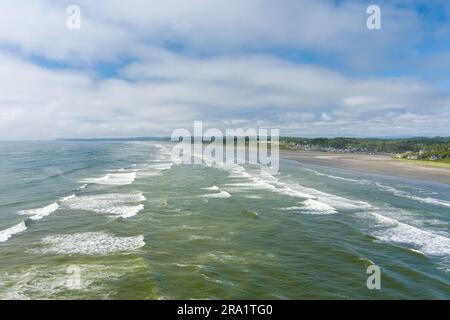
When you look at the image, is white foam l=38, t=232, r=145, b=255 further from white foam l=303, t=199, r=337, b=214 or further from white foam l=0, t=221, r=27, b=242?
white foam l=303, t=199, r=337, b=214

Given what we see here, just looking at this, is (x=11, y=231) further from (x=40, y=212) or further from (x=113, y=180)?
(x=113, y=180)

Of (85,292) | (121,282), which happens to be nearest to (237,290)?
(121,282)

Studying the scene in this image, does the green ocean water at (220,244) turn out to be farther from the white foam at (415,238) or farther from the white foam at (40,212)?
the white foam at (40,212)

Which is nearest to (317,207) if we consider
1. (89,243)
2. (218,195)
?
(218,195)

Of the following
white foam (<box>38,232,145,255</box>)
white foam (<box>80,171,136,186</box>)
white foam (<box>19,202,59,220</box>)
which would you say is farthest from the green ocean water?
white foam (<box>80,171,136,186</box>)

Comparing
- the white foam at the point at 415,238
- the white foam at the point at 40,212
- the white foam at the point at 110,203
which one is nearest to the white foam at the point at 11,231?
the white foam at the point at 40,212

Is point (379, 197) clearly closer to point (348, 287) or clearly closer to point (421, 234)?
point (421, 234)
